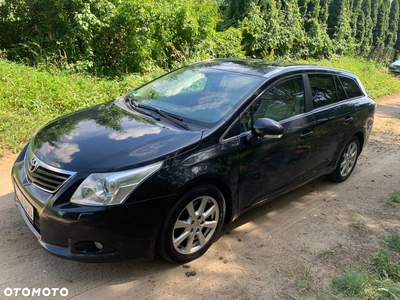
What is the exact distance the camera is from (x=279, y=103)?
11.9ft

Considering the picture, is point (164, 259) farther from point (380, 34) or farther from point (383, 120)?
point (380, 34)

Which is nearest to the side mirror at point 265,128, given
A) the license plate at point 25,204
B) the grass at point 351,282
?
the grass at point 351,282

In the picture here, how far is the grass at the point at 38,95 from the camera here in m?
5.32

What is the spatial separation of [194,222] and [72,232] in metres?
0.96

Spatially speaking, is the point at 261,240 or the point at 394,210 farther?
the point at 394,210

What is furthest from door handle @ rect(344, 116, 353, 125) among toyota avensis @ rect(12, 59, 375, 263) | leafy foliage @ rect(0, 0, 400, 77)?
leafy foliage @ rect(0, 0, 400, 77)

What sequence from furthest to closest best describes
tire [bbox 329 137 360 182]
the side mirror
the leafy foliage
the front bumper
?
the leafy foliage
tire [bbox 329 137 360 182]
the side mirror
the front bumper

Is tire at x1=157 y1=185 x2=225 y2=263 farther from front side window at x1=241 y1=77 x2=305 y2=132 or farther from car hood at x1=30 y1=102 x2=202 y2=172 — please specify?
front side window at x1=241 y1=77 x2=305 y2=132

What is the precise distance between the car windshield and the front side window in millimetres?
155

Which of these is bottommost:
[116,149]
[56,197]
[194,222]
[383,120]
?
[383,120]

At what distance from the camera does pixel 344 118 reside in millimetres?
4453

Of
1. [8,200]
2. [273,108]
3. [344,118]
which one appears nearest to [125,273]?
[8,200]

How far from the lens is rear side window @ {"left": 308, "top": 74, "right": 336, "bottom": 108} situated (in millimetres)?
4090

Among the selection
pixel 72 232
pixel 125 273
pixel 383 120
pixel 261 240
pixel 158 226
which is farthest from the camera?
pixel 383 120
